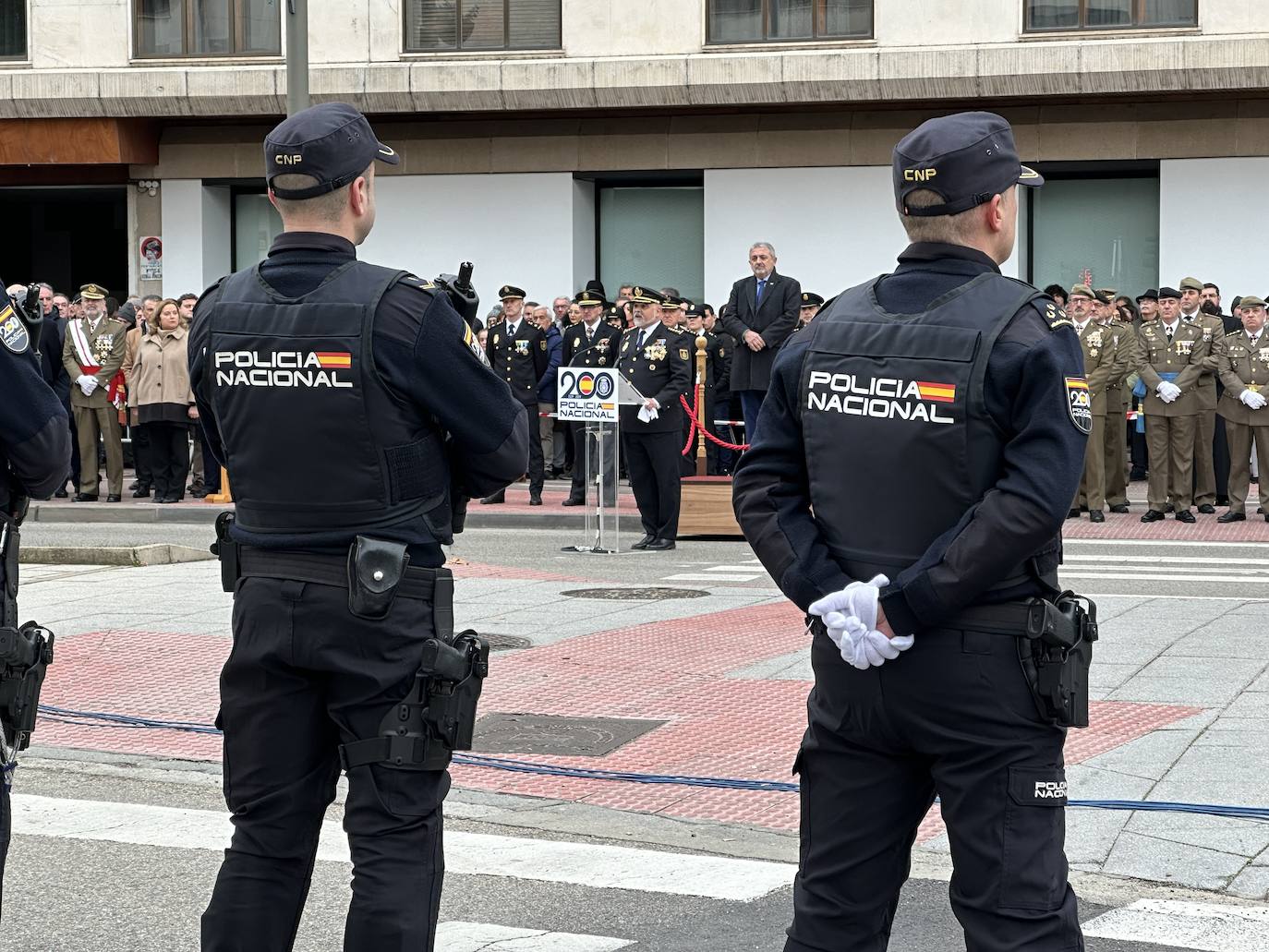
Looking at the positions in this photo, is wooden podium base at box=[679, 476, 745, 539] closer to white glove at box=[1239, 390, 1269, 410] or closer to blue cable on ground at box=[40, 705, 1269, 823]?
white glove at box=[1239, 390, 1269, 410]

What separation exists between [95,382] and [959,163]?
1787 centimetres

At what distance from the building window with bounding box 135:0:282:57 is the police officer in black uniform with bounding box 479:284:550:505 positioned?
8.92 m

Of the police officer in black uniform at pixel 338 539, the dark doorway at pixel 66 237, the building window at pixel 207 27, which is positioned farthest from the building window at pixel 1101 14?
the police officer in black uniform at pixel 338 539

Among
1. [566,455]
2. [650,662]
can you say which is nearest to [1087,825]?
[650,662]

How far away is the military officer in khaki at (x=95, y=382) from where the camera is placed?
808 inches

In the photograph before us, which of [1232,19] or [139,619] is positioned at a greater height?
[1232,19]

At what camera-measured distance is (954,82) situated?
25.1 meters

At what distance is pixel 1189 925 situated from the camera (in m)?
5.22

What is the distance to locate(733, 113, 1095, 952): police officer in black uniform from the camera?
3.61 m

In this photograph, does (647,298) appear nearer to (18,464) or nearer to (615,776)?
(615,776)

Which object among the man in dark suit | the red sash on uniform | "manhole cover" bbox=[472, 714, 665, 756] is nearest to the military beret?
the man in dark suit

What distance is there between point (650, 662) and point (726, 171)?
1785 centimetres

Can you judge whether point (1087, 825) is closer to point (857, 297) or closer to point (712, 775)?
point (712, 775)

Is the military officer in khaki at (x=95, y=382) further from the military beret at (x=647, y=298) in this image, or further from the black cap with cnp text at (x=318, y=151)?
the black cap with cnp text at (x=318, y=151)
